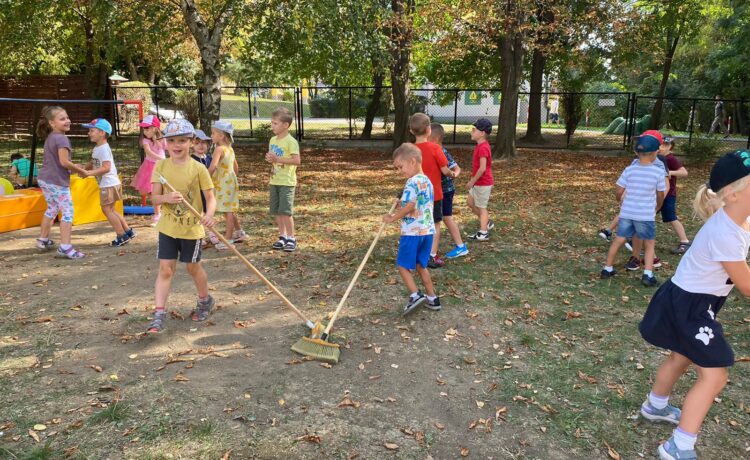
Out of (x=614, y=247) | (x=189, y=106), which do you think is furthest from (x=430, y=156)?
(x=189, y=106)

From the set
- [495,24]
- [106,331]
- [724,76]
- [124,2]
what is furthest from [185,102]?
[724,76]

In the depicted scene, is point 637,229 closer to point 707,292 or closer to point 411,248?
point 411,248

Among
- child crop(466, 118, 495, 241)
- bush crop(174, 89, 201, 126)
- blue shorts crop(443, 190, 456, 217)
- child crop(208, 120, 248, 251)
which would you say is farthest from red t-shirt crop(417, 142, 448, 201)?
bush crop(174, 89, 201, 126)

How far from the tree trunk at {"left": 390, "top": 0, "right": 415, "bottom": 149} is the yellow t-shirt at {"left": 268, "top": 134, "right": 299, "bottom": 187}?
7582mm

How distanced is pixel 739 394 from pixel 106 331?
4960 millimetres

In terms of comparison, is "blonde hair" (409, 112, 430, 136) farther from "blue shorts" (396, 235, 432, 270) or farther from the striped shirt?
the striped shirt

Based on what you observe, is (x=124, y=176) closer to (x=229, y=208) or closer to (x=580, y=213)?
(x=229, y=208)

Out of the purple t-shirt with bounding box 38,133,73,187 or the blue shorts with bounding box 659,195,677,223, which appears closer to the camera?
the purple t-shirt with bounding box 38,133,73,187

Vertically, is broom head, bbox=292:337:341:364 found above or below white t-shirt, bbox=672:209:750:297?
below

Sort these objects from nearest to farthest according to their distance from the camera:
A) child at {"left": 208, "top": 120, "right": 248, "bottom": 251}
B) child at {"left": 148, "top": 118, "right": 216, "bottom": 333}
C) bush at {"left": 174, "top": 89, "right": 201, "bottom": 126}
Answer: child at {"left": 148, "top": 118, "right": 216, "bottom": 333} < child at {"left": 208, "top": 120, "right": 248, "bottom": 251} < bush at {"left": 174, "top": 89, "right": 201, "bottom": 126}

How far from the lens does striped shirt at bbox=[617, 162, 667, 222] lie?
5.70m

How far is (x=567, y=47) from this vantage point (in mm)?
19250

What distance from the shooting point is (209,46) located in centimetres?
1188

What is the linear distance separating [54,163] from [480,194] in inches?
212
